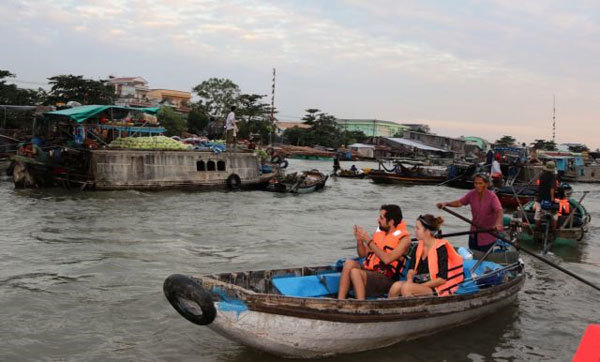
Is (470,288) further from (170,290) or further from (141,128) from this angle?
(141,128)

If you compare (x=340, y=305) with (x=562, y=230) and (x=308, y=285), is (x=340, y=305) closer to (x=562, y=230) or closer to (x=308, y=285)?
(x=308, y=285)

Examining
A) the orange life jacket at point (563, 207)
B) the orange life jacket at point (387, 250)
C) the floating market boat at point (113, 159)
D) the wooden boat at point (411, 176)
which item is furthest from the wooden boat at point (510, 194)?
the orange life jacket at point (387, 250)

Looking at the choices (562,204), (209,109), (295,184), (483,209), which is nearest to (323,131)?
(209,109)

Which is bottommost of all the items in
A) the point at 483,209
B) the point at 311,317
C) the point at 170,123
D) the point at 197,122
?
the point at 311,317

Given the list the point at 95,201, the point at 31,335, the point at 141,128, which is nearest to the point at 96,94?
the point at 141,128

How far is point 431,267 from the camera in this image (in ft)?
18.8

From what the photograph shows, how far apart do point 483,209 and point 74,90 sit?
4139 centimetres

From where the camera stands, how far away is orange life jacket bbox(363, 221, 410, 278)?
5.91m

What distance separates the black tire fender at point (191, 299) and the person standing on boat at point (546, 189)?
903 centimetres

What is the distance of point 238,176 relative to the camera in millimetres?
23859

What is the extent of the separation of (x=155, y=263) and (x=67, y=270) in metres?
1.55

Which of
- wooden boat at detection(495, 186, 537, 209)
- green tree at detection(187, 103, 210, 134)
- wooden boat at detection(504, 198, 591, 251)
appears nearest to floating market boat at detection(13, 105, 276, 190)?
wooden boat at detection(495, 186, 537, 209)

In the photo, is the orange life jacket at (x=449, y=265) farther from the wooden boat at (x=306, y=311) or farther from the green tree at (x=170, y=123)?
the green tree at (x=170, y=123)

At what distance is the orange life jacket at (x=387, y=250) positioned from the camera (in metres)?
5.91
